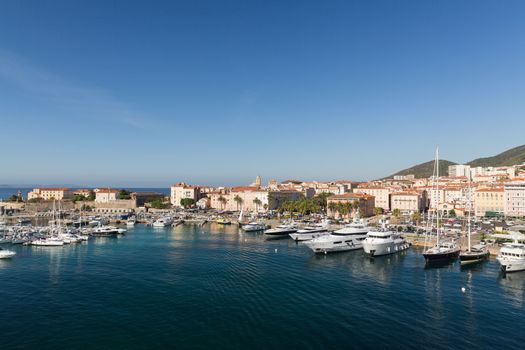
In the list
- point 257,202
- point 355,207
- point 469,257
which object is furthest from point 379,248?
point 257,202

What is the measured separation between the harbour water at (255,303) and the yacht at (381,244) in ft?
3.39

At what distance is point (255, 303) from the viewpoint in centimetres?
1930

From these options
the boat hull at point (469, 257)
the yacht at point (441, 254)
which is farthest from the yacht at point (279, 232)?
the boat hull at point (469, 257)

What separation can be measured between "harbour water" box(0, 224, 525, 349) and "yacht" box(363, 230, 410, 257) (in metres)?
1.03

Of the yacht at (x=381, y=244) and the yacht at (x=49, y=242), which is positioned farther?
the yacht at (x=49, y=242)

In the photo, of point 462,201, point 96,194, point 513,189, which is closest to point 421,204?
point 462,201

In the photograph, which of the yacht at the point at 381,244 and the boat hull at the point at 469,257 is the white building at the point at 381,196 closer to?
the yacht at the point at 381,244

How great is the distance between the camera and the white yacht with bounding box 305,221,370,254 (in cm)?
3475

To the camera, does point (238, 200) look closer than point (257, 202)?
No

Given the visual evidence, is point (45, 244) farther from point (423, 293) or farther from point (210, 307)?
point (423, 293)

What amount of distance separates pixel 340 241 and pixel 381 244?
14.2 ft

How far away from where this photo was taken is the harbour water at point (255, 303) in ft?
49.1

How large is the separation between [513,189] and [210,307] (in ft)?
220

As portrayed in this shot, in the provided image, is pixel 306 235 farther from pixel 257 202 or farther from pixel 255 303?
pixel 257 202
